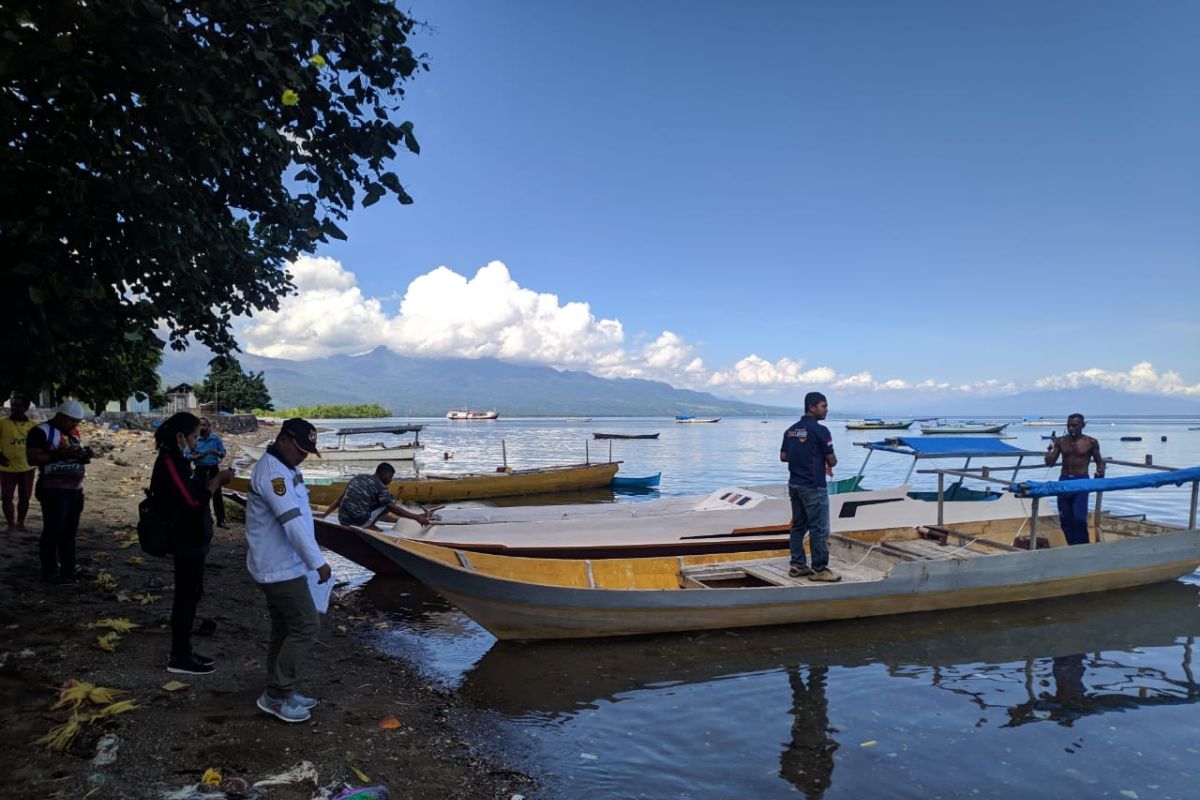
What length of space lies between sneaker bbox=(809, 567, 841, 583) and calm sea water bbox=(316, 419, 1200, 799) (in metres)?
0.69

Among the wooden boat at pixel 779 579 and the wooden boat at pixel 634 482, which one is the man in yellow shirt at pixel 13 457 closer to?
the wooden boat at pixel 779 579

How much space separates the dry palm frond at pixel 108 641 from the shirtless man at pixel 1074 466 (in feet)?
43.6

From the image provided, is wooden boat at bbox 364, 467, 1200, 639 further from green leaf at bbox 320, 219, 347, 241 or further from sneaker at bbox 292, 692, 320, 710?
green leaf at bbox 320, 219, 347, 241

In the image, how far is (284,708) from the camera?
211 inches

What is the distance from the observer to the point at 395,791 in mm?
4777

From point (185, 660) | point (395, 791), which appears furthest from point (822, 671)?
point (185, 660)

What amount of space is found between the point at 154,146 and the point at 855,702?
28.0ft

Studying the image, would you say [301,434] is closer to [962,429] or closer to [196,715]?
[196,715]

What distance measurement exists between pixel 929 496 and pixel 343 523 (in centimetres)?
1267

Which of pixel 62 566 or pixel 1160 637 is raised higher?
pixel 62 566

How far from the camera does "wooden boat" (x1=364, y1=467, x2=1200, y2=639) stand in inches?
343

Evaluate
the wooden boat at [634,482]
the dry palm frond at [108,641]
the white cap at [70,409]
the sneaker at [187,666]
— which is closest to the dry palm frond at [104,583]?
the dry palm frond at [108,641]

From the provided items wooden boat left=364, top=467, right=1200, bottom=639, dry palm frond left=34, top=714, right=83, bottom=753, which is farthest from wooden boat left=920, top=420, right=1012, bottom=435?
dry palm frond left=34, top=714, right=83, bottom=753

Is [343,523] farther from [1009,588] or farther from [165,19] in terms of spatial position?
[1009,588]
